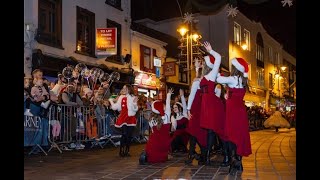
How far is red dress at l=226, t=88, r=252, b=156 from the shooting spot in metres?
7.31

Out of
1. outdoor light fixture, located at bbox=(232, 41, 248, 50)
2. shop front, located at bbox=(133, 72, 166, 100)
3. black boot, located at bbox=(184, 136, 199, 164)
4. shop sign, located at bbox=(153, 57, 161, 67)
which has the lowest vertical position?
black boot, located at bbox=(184, 136, 199, 164)

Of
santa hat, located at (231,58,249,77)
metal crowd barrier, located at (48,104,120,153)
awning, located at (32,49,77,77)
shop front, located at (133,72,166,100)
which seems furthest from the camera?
shop front, located at (133,72,166,100)

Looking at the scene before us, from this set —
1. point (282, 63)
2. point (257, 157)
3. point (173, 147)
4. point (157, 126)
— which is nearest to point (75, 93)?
point (173, 147)

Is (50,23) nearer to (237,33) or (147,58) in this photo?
(147,58)

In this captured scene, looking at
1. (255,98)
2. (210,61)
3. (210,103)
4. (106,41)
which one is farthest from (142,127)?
(255,98)

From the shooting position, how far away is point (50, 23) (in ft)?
60.8

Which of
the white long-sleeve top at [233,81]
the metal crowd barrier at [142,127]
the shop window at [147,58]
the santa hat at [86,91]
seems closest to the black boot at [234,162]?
the white long-sleeve top at [233,81]

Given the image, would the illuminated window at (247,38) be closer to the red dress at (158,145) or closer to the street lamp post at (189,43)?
the street lamp post at (189,43)

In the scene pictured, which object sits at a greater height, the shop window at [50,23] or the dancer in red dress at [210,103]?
the shop window at [50,23]

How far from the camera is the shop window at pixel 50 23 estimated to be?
17750 millimetres

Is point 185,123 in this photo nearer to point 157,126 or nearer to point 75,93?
point 157,126

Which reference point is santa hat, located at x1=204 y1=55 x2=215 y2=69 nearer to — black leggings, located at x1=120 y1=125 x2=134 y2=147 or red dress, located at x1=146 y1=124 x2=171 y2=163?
red dress, located at x1=146 y1=124 x2=171 y2=163

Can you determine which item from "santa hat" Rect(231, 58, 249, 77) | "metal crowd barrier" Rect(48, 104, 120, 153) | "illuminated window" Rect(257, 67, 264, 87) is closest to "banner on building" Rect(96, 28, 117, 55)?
"metal crowd barrier" Rect(48, 104, 120, 153)

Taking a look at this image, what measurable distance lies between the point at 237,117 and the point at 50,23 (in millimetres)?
13080
